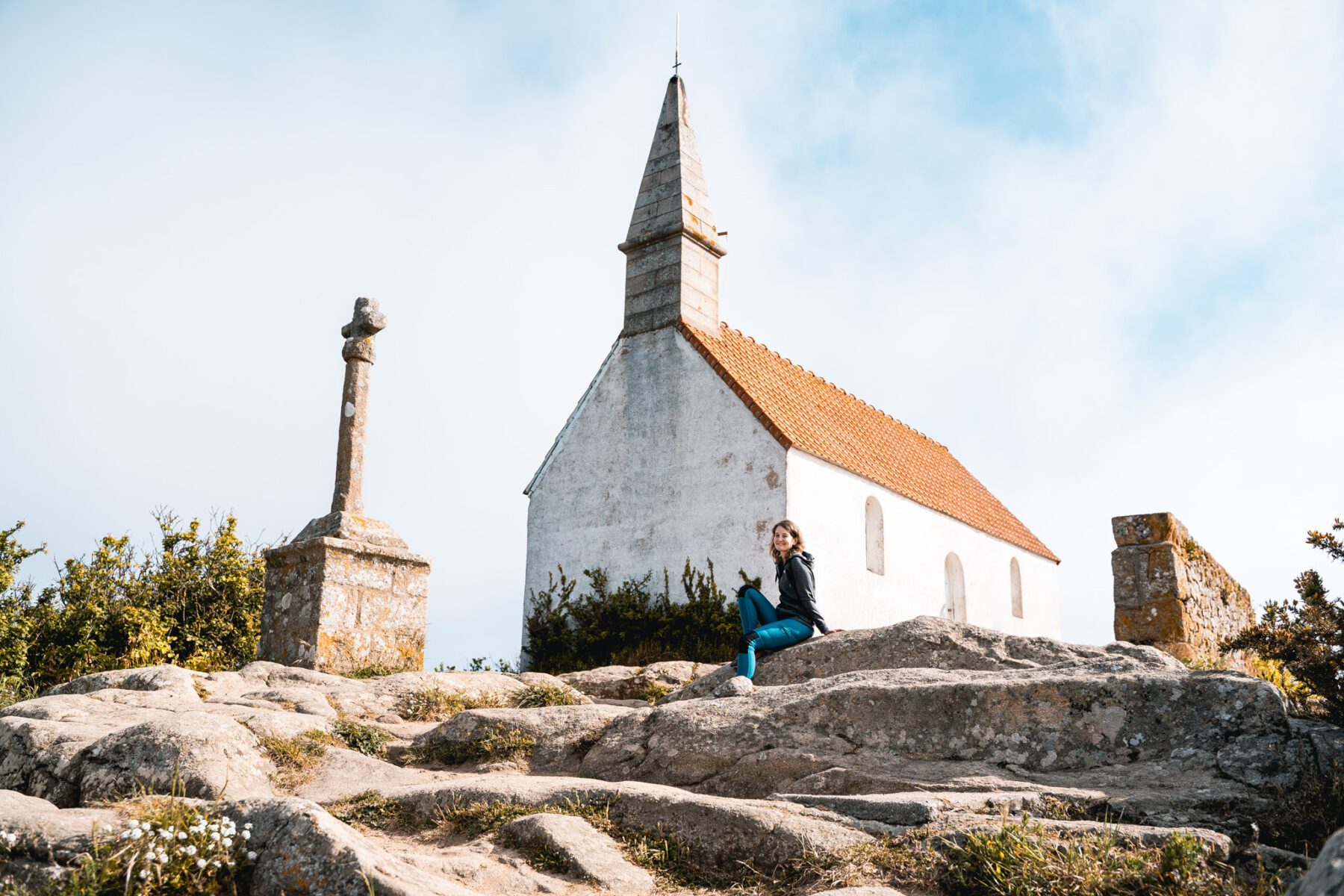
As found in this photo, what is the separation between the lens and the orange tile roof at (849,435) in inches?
690

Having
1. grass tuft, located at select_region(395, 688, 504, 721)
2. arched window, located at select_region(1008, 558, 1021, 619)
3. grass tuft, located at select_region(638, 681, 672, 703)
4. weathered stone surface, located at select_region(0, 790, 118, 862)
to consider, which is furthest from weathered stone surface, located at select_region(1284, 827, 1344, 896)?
arched window, located at select_region(1008, 558, 1021, 619)

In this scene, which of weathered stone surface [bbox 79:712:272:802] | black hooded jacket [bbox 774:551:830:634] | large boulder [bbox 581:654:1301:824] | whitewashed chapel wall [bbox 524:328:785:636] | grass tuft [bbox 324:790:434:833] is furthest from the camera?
whitewashed chapel wall [bbox 524:328:785:636]

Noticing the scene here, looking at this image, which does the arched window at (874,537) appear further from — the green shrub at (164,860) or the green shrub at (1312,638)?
the green shrub at (164,860)

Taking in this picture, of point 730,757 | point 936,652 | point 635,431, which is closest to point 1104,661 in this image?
point 936,652

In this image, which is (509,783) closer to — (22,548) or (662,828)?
(662,828)

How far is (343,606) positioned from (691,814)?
295 inches

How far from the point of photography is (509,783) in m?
5.60

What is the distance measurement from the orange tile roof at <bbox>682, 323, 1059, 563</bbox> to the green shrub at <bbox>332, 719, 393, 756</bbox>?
9.89 metres

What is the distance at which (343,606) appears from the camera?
37.6ft

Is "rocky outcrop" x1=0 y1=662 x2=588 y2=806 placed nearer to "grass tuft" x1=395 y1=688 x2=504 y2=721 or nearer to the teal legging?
"grass tuft" x1=395 y1=688 x2=504 y2=721

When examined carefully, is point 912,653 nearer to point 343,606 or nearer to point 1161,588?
point 1161,588

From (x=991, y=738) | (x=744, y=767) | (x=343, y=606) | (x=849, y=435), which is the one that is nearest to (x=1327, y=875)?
(x=991, y=738)

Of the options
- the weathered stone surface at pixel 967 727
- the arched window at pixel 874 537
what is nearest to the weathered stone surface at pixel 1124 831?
the weathered stone surface at pixel 967 727

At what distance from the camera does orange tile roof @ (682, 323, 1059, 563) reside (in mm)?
17531
